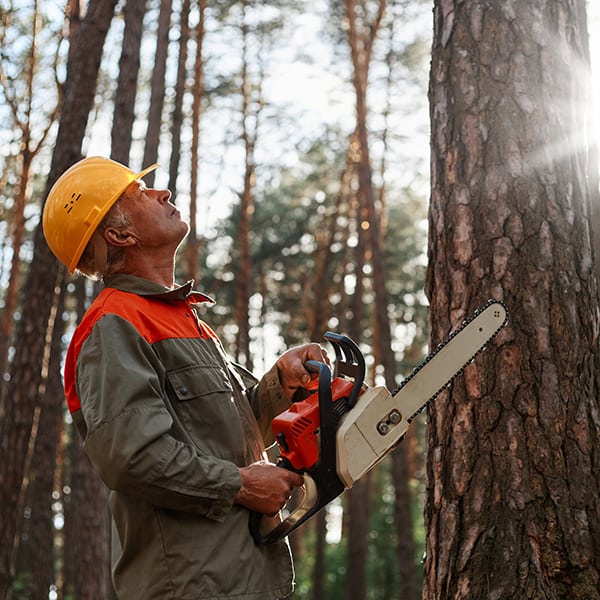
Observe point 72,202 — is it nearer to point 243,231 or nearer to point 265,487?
point 265,487

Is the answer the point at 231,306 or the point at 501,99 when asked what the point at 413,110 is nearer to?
the point at 231,306

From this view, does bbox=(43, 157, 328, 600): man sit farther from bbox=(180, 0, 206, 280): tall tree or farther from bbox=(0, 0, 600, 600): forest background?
bbox=(180, 0, 206, 280): tall tree

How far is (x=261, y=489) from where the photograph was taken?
2.28 metres

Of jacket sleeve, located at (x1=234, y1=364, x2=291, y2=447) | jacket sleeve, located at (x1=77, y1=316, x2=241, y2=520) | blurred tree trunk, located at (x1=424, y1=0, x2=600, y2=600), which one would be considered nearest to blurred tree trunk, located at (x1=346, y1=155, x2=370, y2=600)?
blurred tree trunk, located at (x1=424, y1=0, x2=600, y2=600)

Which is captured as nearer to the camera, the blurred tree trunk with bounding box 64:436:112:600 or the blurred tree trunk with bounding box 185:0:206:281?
the blurred tree trunk with bounding box 64:436:112:600

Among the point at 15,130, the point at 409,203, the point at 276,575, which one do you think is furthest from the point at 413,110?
the point at 276,575

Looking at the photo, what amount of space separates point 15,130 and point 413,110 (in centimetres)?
734

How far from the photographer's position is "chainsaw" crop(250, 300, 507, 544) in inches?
91.4

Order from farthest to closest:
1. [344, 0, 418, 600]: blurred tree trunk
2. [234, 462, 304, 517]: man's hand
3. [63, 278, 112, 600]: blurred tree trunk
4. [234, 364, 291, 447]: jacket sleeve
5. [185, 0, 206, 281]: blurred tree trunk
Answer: [185, 0, 206, 281]: blurred tree trunk < [344, 0, 418, 600]: blurred tree trunk < [63, 278, 112, 600]: blurred tree trunk < [234, 364, 291, 447]: jacket sleeve < [234, 462, 304, 517]: man's hand

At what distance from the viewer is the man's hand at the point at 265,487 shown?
7.45ft

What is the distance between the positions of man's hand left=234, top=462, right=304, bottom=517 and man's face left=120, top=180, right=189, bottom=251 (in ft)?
2.65

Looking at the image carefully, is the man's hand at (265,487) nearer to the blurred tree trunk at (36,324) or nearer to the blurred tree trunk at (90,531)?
the blurred tree trunk at (36,324)

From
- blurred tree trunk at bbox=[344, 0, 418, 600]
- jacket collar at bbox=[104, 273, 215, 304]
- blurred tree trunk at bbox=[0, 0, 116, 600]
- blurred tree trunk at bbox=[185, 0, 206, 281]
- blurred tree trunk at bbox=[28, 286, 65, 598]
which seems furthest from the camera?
blurred tree trunk at bbox=[185, 0, 206, 281]

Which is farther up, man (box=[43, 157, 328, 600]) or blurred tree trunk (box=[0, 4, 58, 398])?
blurred tree trunk (box=[0, 4, 58, 398])
